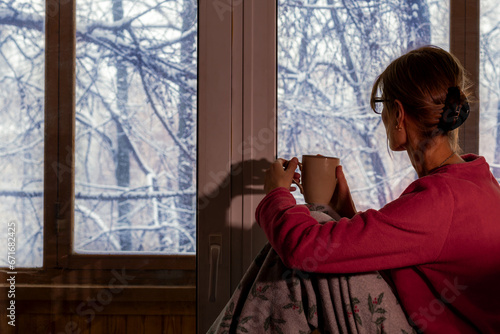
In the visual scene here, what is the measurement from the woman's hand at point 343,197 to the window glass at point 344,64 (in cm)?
12

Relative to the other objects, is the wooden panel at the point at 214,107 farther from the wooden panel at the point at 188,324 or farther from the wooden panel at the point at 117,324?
the wooden panel at the point at 117,324

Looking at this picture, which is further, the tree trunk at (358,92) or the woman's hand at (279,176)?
the tree trunk at (358,92)

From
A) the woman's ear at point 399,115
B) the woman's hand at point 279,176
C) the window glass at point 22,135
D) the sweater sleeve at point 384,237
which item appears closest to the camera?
the sweater sleeve at point 384,237

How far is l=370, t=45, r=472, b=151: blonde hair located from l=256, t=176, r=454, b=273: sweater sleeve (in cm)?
13

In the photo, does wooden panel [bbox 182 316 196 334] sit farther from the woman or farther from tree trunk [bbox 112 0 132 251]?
the woman

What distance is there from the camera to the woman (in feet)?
2.62

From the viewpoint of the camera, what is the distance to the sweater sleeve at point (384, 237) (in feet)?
2.60

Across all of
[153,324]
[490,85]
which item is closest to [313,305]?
[153,324]

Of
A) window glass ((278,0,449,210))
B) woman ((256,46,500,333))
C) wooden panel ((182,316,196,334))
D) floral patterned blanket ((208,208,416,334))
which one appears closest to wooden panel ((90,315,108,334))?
wooden panel ((182,316,196,334))

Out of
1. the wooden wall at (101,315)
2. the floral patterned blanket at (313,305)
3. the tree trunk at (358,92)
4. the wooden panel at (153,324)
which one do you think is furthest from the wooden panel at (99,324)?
the tree trunk at (358,92)

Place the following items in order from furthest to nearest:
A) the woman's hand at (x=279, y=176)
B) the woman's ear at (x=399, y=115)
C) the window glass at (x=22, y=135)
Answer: the window glass at (x=22, y=135) → the woman's hand at (x=279, y=176) → the woman's ear at (x=399, y=115)

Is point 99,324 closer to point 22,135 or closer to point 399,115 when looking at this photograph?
point 22,135

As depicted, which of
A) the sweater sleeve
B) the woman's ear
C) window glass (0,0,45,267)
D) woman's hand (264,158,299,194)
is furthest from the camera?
window glass (0,0,45,267)

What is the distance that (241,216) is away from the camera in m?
1.18
